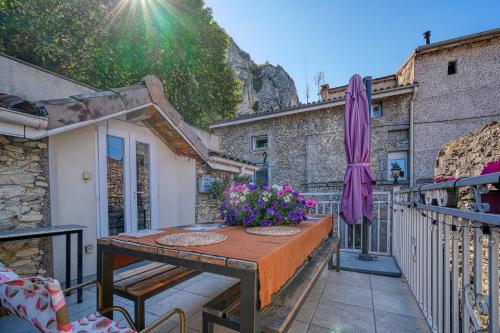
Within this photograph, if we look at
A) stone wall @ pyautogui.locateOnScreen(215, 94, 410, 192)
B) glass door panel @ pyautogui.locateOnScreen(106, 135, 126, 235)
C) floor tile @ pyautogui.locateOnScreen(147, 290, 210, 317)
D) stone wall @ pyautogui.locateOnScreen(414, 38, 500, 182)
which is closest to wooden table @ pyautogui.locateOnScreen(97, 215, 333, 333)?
floor tile @ pyautogui.locateOnScreen(147, 290, 210, 317)

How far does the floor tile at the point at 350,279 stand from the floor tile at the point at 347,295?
4.6 inches

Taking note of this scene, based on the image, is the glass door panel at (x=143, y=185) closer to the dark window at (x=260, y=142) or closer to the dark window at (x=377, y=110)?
the dark window at (x=260, y=142)

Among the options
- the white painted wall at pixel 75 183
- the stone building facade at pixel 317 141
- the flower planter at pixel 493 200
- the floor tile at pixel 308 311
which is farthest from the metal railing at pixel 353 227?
the white painted wall at pixel 75 183

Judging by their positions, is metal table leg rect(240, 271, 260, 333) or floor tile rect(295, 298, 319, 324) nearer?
metal table leg rect(240, 271, 260, 333)

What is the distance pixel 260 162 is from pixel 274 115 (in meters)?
→ 2.32

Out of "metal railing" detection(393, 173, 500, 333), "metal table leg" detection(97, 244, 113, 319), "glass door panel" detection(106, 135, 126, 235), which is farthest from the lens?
"glass door panel" detection(106, 135, 126, 235)

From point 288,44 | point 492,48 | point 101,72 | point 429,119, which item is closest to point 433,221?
point 429,119

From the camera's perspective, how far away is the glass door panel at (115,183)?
3.66 m

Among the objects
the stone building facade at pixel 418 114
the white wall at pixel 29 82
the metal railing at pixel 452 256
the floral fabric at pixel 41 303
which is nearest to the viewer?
the floral fabric at pixel 41 303

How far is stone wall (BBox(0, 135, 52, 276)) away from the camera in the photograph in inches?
102

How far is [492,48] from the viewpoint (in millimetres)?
8555

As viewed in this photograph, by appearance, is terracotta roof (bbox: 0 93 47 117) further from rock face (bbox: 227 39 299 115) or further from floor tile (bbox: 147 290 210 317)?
rock face (bbox: 227 39 299 115)

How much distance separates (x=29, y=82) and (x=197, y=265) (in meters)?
3.55

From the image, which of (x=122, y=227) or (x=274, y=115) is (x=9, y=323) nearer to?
(x=122, y=227)
